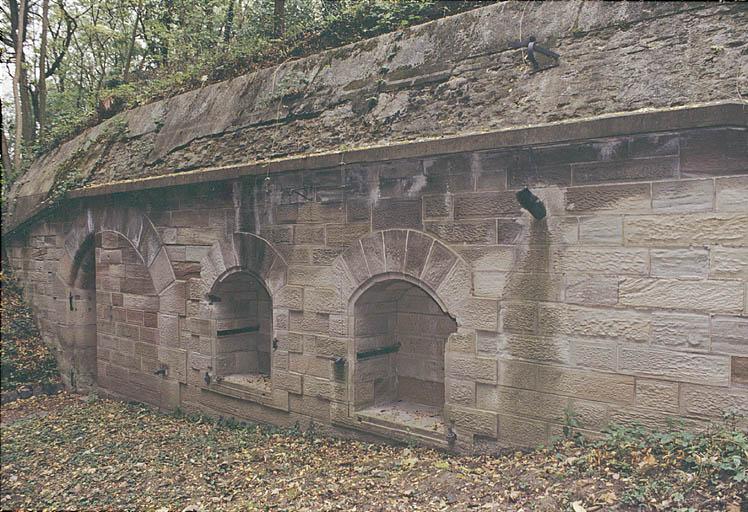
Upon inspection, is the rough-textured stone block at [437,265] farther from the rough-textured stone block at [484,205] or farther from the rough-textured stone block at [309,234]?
the rough-textured stone block at [309,234]

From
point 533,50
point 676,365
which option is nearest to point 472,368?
point 676,365

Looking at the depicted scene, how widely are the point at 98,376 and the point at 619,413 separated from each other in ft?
26.4

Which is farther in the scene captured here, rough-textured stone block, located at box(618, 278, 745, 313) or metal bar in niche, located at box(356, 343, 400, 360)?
metal bar in niche, located at box(356, 343, 400, 360)

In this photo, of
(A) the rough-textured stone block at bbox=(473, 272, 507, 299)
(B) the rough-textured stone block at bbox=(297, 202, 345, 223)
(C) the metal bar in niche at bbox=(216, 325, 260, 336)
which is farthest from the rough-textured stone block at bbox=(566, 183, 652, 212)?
(C) the metal bar in niche at bbox=(216, 325, 260, 336)

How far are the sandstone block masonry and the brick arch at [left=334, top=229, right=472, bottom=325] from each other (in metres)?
0.02

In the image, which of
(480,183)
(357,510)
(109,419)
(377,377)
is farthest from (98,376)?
(480,183)

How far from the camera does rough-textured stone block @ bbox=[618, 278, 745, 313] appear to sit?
409 centimetres

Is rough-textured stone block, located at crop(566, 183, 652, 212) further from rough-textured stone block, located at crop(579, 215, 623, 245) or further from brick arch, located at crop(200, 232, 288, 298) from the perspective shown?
brick arch, located at crop(200, 232, 288, 298)

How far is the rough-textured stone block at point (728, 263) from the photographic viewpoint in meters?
4.04

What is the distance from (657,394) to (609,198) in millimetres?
1403

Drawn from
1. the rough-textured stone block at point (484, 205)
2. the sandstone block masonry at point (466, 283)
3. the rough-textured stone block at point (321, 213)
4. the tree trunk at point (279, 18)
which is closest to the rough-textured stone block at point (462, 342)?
the sandstone block masonry at point (466, 283)

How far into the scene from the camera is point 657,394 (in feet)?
14.3

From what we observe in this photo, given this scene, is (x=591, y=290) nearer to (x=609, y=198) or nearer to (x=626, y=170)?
(x=609, y=198)

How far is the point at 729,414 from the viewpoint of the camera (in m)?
4.11
